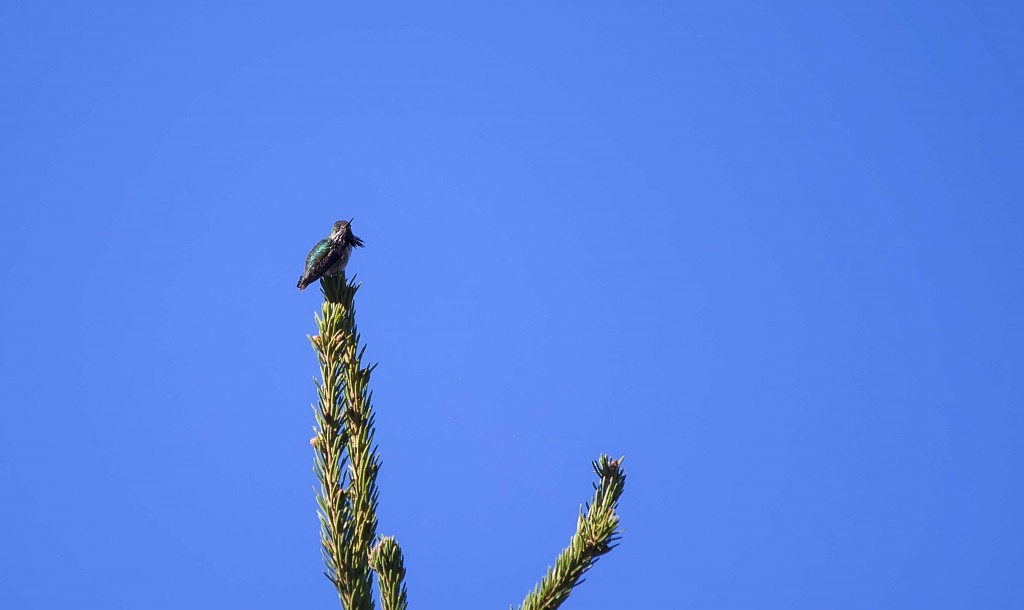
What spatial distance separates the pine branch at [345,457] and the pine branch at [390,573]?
57 mm

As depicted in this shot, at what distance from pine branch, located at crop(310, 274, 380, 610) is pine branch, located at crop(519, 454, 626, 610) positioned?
2.39 feet

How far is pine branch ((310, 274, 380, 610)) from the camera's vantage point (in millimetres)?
3861

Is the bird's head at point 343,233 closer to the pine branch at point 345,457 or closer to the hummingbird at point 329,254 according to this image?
the hummingbird at point 329,254

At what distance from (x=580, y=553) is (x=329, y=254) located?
3.10 meters

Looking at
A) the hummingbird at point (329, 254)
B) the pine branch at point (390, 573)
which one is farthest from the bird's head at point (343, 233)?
the pine branch at point (390, 573)

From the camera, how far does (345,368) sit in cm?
449

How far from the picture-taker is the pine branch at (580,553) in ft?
12.9

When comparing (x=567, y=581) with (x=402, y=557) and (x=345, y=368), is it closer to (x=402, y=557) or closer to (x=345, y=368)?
(x=402, y=557)

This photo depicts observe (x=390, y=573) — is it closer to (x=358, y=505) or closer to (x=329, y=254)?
(x=358, y=505)

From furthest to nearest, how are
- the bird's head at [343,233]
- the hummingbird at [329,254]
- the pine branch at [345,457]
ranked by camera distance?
1. the bird's head at [343,233]
2. the hummingbird at [329,254]
3. the pine branch at [345,457]

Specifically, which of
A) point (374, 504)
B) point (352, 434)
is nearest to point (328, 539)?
point (374, 504)

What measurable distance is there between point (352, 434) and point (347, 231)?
109 inches

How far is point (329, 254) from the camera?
629 centimetres

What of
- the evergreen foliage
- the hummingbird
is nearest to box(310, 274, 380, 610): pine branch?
the evergreen foliage
